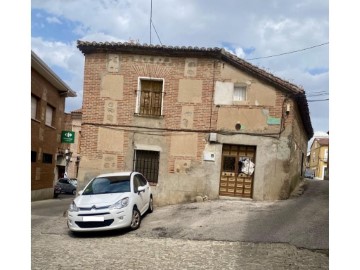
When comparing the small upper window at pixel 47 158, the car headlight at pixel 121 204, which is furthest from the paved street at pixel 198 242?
the small upper window at pixel 47 158

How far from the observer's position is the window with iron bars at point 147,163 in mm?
13617

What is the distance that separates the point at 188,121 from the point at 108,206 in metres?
5.44

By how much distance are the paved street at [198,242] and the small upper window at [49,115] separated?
29.5 feet

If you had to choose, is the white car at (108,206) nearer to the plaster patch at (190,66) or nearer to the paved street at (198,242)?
the paved street at (198,242)

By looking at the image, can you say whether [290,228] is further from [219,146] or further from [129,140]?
[129,140]

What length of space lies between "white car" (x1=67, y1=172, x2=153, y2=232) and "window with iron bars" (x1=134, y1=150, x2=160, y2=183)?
308cm

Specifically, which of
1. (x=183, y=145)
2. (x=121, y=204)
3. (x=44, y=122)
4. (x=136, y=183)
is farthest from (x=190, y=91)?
(x=44, y=122)

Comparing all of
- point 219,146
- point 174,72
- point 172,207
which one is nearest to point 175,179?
point 172,207

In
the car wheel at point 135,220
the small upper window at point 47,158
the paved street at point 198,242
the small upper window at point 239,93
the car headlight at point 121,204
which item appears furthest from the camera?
the small upper window at point 47,158

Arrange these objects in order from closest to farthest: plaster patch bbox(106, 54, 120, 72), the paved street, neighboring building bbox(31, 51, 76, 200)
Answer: the paved street < plaster patch bbox(106, 54, 120, 72) < neighboring building bbox(31, 51, 76, 200)

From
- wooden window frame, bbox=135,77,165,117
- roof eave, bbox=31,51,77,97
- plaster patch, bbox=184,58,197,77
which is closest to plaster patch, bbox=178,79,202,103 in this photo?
plaster patch, bbox=184,58,197,77

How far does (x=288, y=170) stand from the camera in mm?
13117

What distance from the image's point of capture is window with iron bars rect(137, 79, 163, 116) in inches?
544

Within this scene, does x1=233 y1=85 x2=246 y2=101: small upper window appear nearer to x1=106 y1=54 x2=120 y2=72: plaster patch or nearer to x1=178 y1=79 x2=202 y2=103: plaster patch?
x1=178 y1=79 x2=202 y2=103: plaster patch
